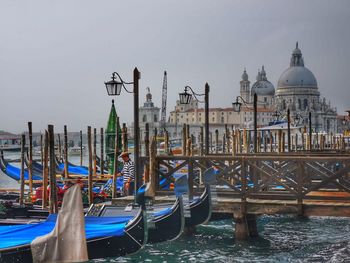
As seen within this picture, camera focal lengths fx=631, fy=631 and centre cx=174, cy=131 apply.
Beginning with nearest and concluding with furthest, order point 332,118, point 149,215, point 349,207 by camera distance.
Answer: point 149,215, point 349,207, point 332,118

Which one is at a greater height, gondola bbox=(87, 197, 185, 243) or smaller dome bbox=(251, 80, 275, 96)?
smaller dome bbox=(251, 80, 275, 96)

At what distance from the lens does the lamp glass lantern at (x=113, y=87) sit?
8.86 m

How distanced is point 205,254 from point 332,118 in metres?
90.0

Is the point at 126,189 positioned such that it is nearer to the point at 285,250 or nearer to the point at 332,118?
the point at 285,250

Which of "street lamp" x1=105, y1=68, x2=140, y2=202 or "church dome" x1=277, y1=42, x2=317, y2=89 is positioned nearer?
"street lamp" x1=105, y1=68, x2=140, y2=202

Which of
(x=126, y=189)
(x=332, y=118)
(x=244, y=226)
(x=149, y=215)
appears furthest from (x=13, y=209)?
(x=332, y=118)

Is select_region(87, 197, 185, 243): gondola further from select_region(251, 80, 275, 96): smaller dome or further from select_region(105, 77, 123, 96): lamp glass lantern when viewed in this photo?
select_region(251, 80, 275, 96): smaller dome

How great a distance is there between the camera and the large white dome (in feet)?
305

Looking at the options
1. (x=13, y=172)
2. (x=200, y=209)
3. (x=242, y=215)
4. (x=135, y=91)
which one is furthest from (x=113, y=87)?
(x=13, y=172)

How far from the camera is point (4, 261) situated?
6379 millimetres

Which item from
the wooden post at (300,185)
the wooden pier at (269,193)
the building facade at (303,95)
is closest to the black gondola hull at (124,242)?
the wooden pier at (269,193)

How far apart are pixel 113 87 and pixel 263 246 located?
313 centimetres

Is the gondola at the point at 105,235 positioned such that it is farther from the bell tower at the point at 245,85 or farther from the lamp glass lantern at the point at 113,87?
the bell tower at the point at 245,85

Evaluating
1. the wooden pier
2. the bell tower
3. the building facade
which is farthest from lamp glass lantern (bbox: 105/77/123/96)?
the bell tower
